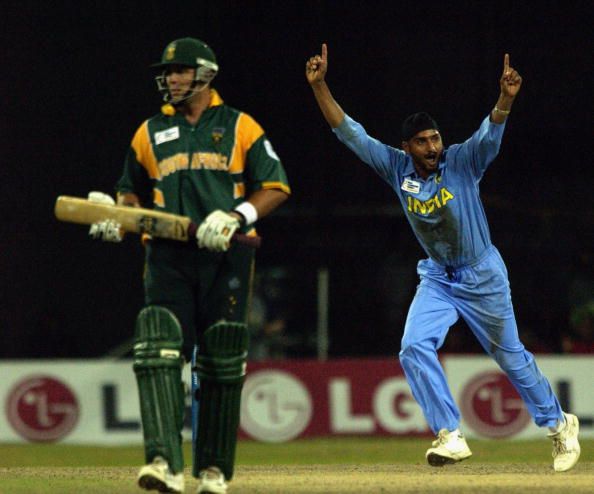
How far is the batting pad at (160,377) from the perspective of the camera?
5.52 m

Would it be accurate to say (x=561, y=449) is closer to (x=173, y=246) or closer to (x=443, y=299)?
(x=443, y=299)

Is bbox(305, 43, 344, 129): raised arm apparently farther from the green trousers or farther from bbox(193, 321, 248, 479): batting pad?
bbox(193, 321, 248, 479): batting pad

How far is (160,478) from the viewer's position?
539cm

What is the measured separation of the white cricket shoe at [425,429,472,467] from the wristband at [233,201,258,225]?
1958 mm

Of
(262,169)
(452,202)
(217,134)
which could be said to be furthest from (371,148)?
(217,134)

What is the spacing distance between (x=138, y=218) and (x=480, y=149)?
83.7 inches

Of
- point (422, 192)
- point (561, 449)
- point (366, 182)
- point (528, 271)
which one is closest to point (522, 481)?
point (561, 449)

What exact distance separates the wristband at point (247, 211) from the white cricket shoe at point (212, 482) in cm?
98

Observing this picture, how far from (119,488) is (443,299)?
79.4 inches

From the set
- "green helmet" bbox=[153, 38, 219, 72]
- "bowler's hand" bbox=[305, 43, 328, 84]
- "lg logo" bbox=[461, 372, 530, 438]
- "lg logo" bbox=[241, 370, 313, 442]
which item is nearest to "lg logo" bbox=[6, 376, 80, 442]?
"lg logo" bbox=[241, 370, 313, 442]

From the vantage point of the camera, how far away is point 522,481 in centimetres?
645

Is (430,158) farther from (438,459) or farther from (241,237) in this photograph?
(241,237)

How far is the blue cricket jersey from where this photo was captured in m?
7.11

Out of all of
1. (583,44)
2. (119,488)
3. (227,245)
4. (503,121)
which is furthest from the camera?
(583,44)
